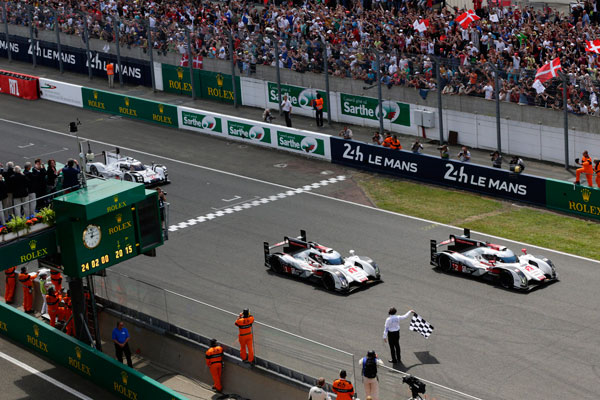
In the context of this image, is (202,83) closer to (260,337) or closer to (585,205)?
(585,205)

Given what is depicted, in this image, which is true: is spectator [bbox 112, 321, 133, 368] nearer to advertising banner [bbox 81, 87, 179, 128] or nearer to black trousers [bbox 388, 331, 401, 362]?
black trousers [bbox 388, 331, 401, 362]

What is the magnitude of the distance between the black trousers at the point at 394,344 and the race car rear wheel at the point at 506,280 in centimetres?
517

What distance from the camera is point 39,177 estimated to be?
83.5 feet

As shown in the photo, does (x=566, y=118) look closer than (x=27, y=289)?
No

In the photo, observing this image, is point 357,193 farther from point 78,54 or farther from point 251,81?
point 78,54

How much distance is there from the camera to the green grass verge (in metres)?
32.1

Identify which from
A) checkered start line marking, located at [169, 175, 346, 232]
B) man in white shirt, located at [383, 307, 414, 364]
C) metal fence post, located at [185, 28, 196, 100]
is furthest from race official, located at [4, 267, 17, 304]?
metal fence post, located at [185, 28, 196, 100]

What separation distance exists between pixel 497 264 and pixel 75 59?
36.5m

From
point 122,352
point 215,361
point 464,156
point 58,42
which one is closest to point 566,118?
point 464,156

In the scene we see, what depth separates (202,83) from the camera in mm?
51969

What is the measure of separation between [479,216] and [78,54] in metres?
31.2

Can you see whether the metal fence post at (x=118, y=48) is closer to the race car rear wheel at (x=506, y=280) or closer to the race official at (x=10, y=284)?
the race official at (x=10, y=284)

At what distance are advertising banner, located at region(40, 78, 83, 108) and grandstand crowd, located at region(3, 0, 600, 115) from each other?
165 inches

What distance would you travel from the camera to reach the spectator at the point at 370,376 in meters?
20.7
